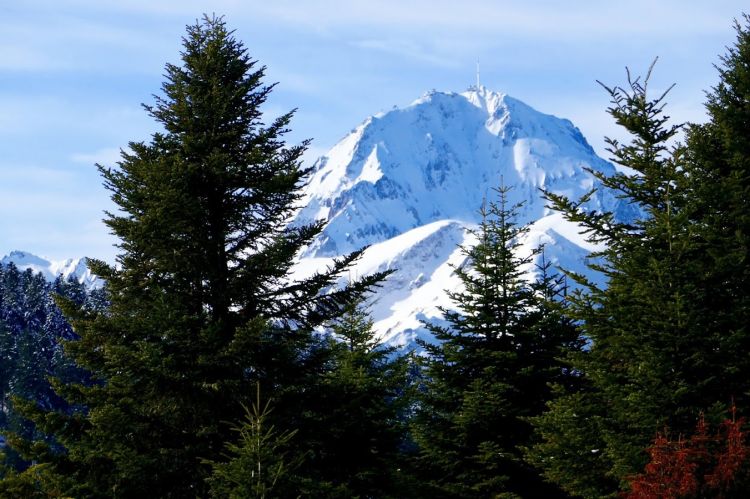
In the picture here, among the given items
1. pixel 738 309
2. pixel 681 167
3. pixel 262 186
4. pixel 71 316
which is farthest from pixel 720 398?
pixel 71 316

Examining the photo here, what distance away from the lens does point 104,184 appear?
16.1m

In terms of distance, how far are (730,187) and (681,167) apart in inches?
55.1

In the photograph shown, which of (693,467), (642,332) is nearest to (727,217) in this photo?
(642,332)

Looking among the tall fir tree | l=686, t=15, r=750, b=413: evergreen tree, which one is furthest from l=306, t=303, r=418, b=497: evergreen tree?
l=686, t=15, r=750, b=413: evergreen tree

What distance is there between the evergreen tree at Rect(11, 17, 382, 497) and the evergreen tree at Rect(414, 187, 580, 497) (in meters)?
7.44

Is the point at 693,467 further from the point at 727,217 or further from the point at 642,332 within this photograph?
the point at 727,217

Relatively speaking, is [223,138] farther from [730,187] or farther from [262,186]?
[730,187]

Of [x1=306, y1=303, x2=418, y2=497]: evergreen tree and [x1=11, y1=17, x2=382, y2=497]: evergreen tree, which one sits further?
[x1=306, y1=303, x2=418, y2=497]: evergreen tree

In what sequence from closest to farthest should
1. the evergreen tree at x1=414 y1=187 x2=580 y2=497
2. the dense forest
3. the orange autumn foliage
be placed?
the orange autumn foliage < the dense forest < the evergreen tree at x1=414 y1=187 x2=580 y2=497

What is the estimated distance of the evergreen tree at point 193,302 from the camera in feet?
46.6

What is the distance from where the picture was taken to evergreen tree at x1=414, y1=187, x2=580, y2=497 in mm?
21844

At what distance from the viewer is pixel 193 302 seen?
51.1 ft

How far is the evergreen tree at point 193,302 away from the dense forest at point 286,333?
4 cm

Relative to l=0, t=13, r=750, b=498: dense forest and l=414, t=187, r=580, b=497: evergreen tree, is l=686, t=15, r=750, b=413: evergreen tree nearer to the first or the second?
l=0, t=13, r=750, b=498: dense forest
